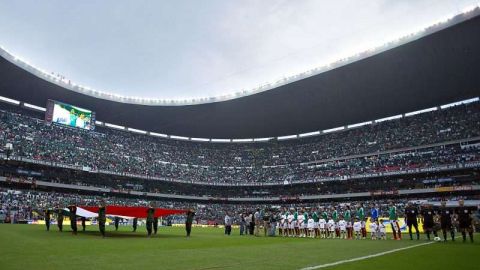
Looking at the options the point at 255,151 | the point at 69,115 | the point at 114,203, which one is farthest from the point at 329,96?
the point at 69,115

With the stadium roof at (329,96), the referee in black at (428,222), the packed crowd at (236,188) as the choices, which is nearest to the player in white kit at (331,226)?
the referee in black at (428,222)

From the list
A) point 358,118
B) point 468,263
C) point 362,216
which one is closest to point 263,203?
point 358,118

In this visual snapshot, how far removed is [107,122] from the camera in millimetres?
69938

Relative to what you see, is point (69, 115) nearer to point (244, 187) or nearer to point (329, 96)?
point (244, 187)

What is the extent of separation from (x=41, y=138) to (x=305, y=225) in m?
47.3

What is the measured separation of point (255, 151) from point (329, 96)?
27936mm

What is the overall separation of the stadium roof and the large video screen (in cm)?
160

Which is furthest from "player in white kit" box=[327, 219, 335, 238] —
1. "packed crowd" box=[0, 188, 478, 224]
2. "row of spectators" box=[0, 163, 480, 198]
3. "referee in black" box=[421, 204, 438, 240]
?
"row of spectators" box=[0, 163, 480, 198]

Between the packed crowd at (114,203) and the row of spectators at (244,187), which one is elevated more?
the row of spectators at (244,187)

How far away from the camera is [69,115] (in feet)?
185

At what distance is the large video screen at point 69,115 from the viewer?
5384 centimetres

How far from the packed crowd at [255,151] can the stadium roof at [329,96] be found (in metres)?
2.59

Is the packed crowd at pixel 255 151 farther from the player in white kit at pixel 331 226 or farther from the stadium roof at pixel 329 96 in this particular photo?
the player in white kit at pixel 331 226

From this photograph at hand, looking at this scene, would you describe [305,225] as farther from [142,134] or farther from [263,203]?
[142,134]
